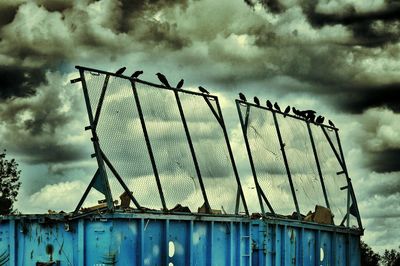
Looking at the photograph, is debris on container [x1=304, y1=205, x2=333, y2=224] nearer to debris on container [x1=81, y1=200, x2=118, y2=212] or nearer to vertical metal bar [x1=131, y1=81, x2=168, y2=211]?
vertical metal bar [x1=131, y1=81, x2=168, y2=211]

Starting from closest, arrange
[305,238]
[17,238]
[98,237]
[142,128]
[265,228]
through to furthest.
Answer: [98,237], [17,238], [142,128], [265,228], [305,238]

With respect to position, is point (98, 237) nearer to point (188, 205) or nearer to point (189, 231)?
point (189, 231)

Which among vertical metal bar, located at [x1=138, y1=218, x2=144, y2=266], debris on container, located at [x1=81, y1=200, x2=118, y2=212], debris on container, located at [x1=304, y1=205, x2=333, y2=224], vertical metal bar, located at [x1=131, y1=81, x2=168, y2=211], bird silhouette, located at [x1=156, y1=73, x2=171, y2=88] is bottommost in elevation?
vertical metal bar, located at [x1=138, y1=218, x2=144, y2=266]

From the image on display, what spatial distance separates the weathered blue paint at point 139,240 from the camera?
17.5 meters

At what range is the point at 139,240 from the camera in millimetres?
18062

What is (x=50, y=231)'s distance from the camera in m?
18.2

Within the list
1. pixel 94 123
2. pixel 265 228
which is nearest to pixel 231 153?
pixel 265 228

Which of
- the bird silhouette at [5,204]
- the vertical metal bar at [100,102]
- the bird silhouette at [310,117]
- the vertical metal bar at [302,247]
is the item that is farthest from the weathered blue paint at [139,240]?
the bird silhouette at [5,204]

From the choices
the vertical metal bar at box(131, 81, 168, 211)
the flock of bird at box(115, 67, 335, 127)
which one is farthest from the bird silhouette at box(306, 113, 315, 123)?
the vertical metal bar at box(131, 81, 168, 211)

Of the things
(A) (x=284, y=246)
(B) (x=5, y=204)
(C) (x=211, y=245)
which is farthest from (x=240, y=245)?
(B) (x=5, y=204)

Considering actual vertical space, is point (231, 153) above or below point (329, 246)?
above

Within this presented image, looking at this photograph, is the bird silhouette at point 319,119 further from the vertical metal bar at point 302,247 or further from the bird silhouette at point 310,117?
the vertical metal bar at point 302,247

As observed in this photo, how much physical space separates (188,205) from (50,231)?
14.0 ft

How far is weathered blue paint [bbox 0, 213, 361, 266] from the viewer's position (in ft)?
57.3
